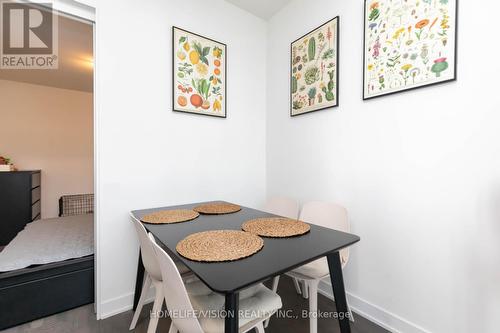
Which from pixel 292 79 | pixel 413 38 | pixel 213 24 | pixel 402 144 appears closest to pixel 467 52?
pixel 413 38

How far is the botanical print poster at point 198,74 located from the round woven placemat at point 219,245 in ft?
4.09

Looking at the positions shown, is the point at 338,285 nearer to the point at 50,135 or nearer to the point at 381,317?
the point at 381,317

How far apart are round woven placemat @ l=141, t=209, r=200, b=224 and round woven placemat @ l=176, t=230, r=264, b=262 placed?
0.30m

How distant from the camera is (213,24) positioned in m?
2.14

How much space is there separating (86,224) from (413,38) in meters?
3.44

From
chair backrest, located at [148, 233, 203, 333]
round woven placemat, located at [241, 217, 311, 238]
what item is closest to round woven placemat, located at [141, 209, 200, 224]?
round woven placemat, located at [241, 217, 311, 238]

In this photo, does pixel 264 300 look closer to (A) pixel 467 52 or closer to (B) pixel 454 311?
(B) pixel 454 311

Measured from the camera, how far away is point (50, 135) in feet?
12.7

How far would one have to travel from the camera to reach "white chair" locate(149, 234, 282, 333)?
2.52 ft

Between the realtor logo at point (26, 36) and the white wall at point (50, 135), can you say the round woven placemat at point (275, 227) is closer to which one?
the realtor logo at point (26, 36)

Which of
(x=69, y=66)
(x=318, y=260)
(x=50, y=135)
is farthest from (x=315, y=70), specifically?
(x=50, y=135)

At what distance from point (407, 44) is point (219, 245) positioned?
5.31 ft

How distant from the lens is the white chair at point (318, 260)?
4.11 ft

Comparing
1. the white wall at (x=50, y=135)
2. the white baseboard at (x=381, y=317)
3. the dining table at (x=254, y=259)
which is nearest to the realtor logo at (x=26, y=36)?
the white wall at (x=50, y=135)
